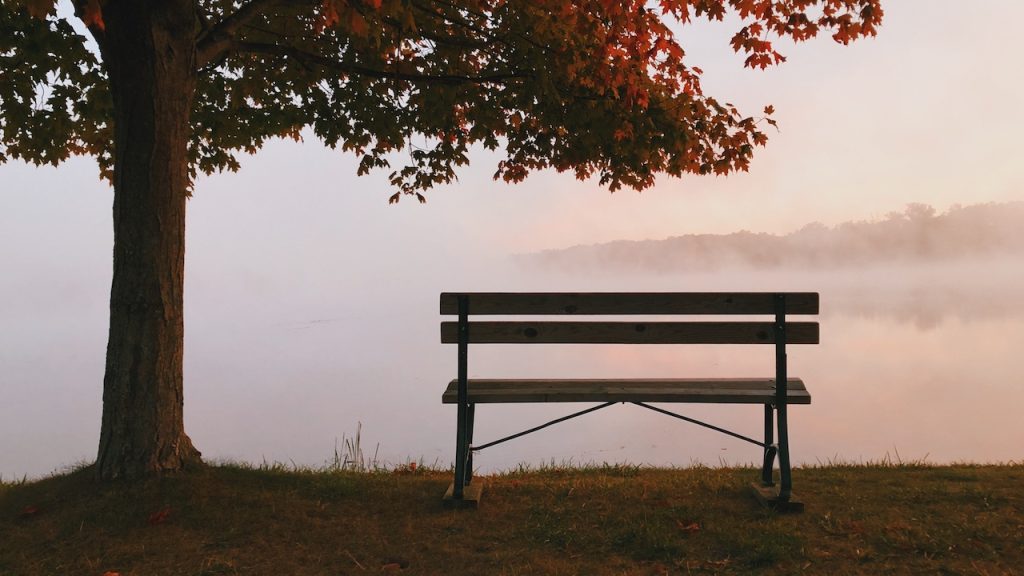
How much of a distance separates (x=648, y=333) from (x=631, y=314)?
0.70ft

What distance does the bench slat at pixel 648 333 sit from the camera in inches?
203

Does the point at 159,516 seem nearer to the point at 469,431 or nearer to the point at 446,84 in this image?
the point at 469,431

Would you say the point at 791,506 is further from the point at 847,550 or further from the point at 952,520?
the point at 952,520

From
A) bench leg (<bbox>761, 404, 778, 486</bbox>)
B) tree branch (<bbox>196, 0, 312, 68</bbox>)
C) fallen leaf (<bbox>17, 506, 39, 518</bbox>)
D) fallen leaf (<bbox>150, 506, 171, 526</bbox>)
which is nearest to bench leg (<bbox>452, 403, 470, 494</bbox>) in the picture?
fallen leaf (<bbox>150, 506, 171, 526</bbox>)

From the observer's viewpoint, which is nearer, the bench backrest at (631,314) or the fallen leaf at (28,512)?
the bench backrest at (631,314)

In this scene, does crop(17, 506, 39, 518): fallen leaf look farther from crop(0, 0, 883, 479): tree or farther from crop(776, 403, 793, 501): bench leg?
crop(776, 403, 793, 501): bench leg

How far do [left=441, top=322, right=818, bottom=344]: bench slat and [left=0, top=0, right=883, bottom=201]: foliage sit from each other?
8.32ft

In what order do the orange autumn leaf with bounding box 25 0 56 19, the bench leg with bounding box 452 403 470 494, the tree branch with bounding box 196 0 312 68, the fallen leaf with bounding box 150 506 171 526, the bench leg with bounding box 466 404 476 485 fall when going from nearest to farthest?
the orange autumn leaf with bounding box 25 0 56 19 → the fallen leaf with bounding box 150 506 171 526 → the bench leg with bounding box 452 403 470 494 → the bench leg with bounding box 466 404 476 485 → the tree branch with bounding box 196 0 312 68

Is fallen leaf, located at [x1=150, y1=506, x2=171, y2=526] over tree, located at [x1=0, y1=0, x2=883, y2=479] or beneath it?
beneath

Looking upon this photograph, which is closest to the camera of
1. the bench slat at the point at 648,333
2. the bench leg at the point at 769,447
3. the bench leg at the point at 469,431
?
the bench slat at the point at 648,333

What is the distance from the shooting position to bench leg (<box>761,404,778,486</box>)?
5617mm

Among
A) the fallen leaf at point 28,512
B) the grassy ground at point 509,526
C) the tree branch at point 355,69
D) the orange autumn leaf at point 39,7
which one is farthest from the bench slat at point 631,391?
the orange autumn leaf at point 39,7

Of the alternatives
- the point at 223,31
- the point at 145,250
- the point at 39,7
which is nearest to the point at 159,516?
the point at 145,250

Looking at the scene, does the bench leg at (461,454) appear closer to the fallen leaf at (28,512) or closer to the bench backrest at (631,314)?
the bench backrest at (631,314)
